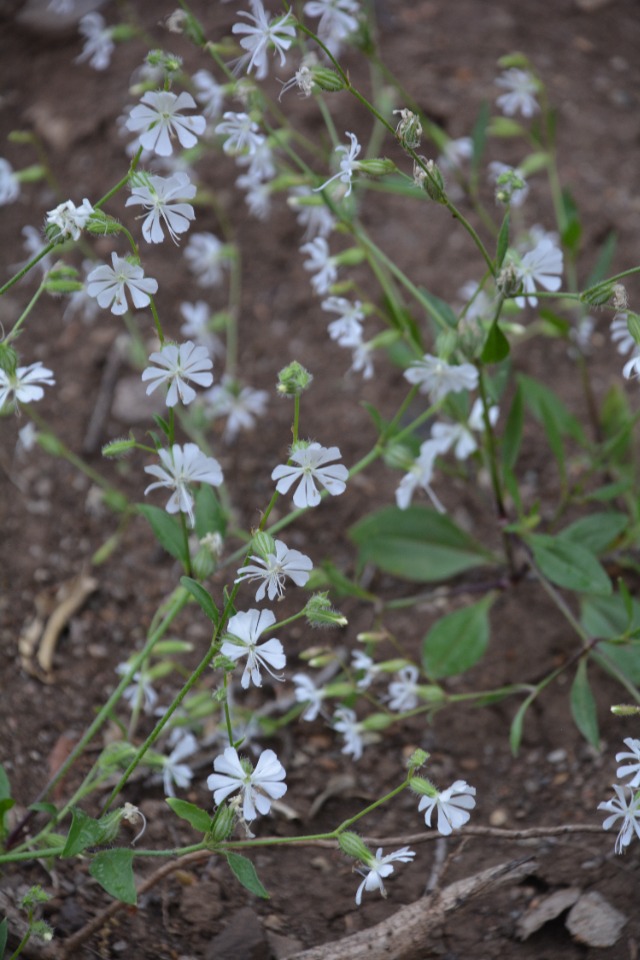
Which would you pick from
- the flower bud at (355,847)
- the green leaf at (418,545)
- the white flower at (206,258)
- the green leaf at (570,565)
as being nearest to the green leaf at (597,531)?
the green leaf at (570,565)

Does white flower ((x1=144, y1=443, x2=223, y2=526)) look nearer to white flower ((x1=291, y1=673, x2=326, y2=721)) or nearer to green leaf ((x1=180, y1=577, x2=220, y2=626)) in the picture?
green leaf ((x1=180, y1=577, x2=220, y2=626))

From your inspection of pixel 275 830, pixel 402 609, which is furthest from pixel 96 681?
pixel 402 609

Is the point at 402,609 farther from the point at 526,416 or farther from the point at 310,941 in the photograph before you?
the point at 310,941

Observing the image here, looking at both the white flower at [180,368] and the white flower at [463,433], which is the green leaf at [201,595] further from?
the white flower at [463,433]

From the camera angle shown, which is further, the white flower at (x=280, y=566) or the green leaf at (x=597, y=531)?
the green leaf at (x=597, y=531)

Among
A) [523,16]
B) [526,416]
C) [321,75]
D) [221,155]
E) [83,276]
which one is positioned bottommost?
[526,416]

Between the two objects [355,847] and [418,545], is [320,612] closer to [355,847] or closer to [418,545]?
[355,847]
